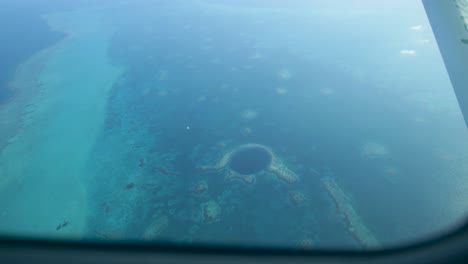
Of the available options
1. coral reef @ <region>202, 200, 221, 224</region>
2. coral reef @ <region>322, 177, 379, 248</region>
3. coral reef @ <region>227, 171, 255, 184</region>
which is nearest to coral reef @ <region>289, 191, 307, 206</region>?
coral reef @ <region>322, 177, 379, 248</region>

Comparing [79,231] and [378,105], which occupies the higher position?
[378,105]

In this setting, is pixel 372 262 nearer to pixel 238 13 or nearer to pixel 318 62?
pixel 318 62

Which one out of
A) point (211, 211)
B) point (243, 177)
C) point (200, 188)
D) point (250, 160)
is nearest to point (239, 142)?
point (250, 160)

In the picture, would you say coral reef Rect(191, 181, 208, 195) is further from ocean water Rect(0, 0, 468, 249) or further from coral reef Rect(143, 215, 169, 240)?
coral reef Rect(143, 215, 169, 240)

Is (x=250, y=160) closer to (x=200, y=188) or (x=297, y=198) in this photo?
(x=200, y=188)

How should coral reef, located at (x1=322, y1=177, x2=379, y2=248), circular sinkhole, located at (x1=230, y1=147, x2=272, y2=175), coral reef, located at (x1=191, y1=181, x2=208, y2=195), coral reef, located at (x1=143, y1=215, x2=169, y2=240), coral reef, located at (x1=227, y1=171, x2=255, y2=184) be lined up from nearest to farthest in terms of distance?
1. coral reef, located at (x1=322, y1=177, x2=379, y2=248)
2. coral reef, located at (x1=143, y1=215, x2=169, y2=240)
3. coral reef, located at (x1=191, y1=181, x2=208, y2=195)
4. coral reef, located at (x1=227, y1=171, x2=255, y2=184)
5. circular sinkhole, located at (x1=230, y1=147, x2=272, y2=175)

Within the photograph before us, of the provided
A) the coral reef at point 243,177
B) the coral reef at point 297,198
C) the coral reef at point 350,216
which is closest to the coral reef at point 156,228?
the coral reef at point 243,177

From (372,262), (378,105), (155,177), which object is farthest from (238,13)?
(372,262)
